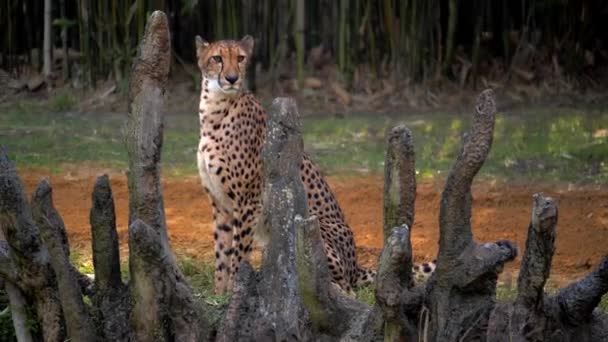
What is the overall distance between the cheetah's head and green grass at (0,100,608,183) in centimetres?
182

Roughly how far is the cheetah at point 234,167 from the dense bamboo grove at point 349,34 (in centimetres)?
433

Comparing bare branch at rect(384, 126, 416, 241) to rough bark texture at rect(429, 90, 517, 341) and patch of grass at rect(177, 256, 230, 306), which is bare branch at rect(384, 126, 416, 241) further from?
patch of grass at rect(177, 256, 230, 306)

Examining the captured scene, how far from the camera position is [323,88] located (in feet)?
34.2

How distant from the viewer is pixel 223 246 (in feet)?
18.8

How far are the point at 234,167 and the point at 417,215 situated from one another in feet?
4.62

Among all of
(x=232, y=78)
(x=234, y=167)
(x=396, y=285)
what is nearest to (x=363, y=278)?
(x=234, y=167)

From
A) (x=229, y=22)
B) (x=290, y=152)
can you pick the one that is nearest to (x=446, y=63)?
(x=229, y=22)

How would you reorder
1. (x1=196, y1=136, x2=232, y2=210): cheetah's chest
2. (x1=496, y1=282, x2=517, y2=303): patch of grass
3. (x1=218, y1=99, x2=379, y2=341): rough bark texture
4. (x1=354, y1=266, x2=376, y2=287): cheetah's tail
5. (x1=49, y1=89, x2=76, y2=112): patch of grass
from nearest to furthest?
(x1=218, y1=99, x2=379, y2=341): rough bark texture < (x1=496, y1=282, x2=517, y2=303): patch of grass < (x1=354, y1=266, x2=376, y2=287): cheetah's tail < (x1=196, y1=136, x2=232, y2=210): cheetah's chest < (x1=49, y1=89, x2=76, y2=112): patch of grass

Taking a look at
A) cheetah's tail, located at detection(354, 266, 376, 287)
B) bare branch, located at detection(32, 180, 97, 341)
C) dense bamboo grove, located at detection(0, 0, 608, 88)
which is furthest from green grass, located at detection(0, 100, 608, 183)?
bare branch, located at detection(32, 180, 97, 341)

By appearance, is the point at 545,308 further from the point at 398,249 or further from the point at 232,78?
the point at 232,78

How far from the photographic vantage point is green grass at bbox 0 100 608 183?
7.84 metres

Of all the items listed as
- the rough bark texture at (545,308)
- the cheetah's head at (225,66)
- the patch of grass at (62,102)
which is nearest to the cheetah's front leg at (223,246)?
the cheetah's head at (225,66)

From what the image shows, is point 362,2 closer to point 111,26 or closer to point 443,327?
point 111,26

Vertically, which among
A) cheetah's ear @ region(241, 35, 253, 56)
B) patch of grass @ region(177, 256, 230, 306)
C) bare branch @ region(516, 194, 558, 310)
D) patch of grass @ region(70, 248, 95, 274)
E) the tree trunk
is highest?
cheetah's ear @ region(241, 35, 253, 56)
